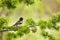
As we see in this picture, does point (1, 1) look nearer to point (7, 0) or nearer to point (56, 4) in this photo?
point (7, 0)

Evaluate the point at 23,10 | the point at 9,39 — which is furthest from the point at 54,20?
the point at 23,10

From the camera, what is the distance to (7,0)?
2.28 meters

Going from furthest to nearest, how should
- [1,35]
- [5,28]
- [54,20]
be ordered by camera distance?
[1,35], [5,28], [54,20]

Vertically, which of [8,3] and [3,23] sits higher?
[8,3]

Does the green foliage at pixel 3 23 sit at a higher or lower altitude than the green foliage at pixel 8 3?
lower

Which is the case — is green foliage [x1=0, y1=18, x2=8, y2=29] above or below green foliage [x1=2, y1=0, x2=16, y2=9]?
below

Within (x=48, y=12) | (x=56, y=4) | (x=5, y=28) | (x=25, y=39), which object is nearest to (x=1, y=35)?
(x=25, y=39)

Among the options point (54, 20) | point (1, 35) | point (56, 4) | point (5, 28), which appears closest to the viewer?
point (54, 20)

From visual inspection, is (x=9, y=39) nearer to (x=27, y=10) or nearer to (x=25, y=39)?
(x=25, y=39)

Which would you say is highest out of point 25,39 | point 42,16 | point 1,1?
point 1,1

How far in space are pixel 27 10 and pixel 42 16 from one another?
402 millimetres

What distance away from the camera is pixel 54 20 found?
7.40 feet

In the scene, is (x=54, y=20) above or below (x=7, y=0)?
below

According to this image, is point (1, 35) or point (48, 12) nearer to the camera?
point (1, 35)
